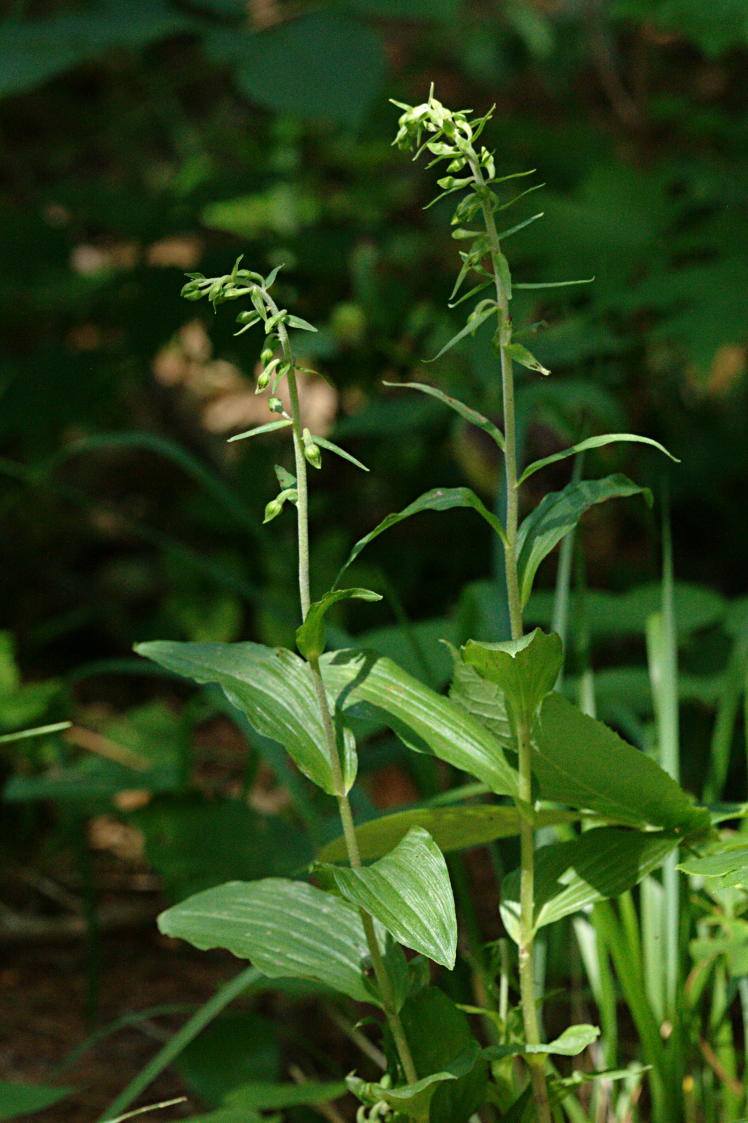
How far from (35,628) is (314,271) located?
866 mm

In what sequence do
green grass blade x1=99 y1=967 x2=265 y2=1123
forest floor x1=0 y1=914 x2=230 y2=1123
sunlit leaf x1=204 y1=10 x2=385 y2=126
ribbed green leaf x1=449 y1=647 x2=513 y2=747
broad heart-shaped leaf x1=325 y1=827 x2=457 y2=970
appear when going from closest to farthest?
broad heart-shaped leaf x1=325 y1=827 x2=457 y2=970, ribbed green leaf x1=449 y1=647 x2=513 y2=747, green grass blade x1=99 y1=967 x2=265 y2=1123, forest floor x1=0 y1=914 x2=230 y2=1123, sunlit leaf x1=204 y1=10 x2=385 y2=126

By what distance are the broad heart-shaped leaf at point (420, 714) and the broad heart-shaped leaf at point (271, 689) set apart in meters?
0.02

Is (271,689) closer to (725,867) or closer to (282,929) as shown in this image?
(282,929)

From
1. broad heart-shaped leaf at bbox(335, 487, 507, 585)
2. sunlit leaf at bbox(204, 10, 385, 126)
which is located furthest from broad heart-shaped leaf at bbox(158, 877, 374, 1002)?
sunlit leaf at bbox(204, 10, 385, 126)

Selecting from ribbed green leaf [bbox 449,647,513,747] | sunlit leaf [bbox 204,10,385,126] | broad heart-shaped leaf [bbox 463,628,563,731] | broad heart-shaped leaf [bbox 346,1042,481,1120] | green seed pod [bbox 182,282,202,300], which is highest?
sunlit leaf [bbox 204,10,385,126]

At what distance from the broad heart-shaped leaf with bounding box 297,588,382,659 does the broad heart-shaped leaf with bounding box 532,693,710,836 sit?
13 centimetres

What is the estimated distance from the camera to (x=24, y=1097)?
877mm

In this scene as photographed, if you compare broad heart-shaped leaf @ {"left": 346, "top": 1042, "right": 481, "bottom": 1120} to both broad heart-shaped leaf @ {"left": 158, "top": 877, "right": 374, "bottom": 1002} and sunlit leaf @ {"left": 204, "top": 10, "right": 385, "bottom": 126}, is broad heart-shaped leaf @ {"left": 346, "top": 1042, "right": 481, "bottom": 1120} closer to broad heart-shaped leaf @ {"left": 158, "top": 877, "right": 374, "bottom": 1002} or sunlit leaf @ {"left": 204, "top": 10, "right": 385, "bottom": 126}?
broad heart-shaped leaf @ {"left": 158, "top": 877, "right": 374, "bottom": 1002}

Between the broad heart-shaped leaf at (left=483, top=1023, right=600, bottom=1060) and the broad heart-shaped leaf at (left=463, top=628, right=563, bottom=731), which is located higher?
the broad heart-shaped leaf at (left=463, top=628, right=563, bottom=731)

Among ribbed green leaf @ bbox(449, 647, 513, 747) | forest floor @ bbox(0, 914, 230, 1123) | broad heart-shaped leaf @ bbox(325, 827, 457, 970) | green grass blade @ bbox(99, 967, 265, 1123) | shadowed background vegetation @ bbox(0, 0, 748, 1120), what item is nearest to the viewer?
broad heart-shaped leaf @ bbox(325, 827, 457, 970)

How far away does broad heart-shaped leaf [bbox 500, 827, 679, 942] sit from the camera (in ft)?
2.37

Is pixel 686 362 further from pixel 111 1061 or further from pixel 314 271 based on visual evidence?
pixel 111 1061

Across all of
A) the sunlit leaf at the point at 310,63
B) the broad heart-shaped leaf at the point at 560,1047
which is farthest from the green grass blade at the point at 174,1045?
the sunlit leaf at the point at 310,63

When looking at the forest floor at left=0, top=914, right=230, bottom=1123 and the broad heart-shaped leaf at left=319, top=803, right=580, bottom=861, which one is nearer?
the broad heart-shaped leaf at left=319, top=803, right=580, bottom=861
